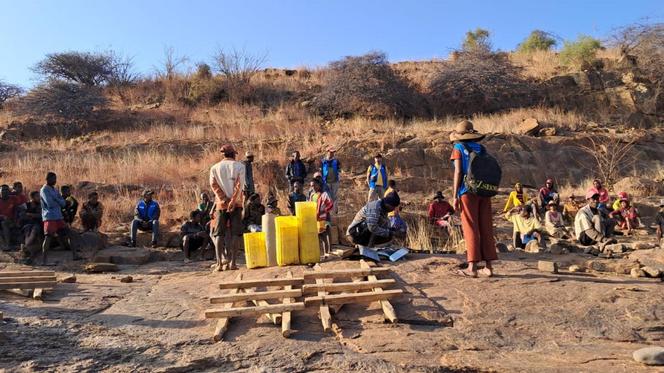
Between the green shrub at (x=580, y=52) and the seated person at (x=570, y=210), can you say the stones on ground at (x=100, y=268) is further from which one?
the green shrub at (x=580, y=52)

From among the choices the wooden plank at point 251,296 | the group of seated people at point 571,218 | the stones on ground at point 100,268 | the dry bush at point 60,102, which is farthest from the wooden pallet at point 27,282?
the dry bush at point 60,102

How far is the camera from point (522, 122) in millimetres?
19703

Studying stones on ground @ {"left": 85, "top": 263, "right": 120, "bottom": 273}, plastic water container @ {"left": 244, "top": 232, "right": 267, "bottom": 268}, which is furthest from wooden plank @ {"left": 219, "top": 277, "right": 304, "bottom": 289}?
stones on ground @ {"left": 85, "top": 263, "right": 120, "bottom": 273}

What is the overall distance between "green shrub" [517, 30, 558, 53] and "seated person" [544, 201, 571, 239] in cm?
2252

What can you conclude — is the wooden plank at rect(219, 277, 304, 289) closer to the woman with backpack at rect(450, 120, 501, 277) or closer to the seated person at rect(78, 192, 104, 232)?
the woman with backpack at rect(450, 120, 501, 277)

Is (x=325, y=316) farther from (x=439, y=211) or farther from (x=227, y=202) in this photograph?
(x=439, y=211)

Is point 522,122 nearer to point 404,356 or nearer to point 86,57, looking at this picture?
point 404,356

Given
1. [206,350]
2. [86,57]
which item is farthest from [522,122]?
[86,57]

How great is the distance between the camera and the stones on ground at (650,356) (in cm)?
359

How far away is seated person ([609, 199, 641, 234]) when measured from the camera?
1208cm

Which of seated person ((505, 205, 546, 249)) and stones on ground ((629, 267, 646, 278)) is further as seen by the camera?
seated person ((505, 205, 546, 249))

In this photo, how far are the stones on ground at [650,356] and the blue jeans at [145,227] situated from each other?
28.3 feet

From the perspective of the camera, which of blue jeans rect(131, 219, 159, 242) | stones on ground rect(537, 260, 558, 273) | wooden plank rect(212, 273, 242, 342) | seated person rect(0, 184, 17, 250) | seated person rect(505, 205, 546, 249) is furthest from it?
blue jeans rect(131, 219, 159, 242)

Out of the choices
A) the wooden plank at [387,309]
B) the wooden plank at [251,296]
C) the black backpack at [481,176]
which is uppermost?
the black backpack at [481,176]
